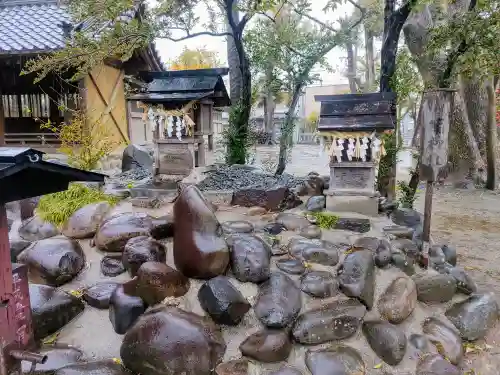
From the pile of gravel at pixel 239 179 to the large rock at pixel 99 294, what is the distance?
7.17 feet

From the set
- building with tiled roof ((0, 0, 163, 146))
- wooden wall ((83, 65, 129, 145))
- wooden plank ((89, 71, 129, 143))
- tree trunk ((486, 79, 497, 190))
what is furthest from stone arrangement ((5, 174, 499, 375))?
tree trunk ((486, 79, 497, 190))

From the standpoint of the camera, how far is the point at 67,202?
515cm

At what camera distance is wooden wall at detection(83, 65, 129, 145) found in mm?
10117

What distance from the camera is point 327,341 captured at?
11.8ft

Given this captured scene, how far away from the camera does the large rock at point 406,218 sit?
17.8ft

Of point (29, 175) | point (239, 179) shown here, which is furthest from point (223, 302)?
point (239, 179)

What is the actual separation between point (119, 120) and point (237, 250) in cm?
894

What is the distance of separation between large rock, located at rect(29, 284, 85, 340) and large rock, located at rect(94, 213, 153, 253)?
76cm

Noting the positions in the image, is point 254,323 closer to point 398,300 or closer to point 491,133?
point 398,300

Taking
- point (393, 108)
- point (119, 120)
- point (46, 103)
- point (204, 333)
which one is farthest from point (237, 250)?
point (46, 103)

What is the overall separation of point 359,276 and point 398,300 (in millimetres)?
464

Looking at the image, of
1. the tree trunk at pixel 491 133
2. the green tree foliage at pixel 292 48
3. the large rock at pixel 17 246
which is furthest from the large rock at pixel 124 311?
the tree trunk at pixel 491 133

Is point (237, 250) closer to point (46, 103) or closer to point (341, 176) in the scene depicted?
point (341, 176)

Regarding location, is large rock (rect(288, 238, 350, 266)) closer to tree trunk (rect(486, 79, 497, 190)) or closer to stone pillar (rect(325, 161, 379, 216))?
stone pillar (rect(325, 161, 379, 216))
